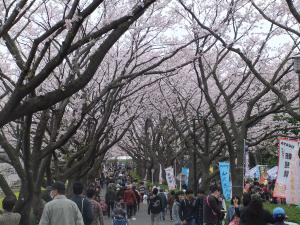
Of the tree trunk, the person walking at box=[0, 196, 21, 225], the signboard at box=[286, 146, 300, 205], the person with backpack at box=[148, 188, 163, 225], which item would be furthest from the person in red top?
the person walking at box=[0, 196, 21, 225]

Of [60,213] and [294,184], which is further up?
[294,184]

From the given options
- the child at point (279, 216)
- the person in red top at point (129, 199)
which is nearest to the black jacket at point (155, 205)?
the person in red top at point (129, 199)

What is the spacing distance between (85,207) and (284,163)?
4.58 metres

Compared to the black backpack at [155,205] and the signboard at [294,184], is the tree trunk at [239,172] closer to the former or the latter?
the black backpack at [155,205]

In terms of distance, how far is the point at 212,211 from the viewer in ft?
33.3

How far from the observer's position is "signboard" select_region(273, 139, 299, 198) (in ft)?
33.3

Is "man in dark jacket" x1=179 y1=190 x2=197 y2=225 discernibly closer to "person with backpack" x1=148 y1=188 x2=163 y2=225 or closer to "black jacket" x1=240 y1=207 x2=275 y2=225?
"person with backpack" x1=148 y1=188 x2=163 y2=225

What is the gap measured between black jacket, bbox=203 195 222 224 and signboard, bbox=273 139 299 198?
4.01 feet

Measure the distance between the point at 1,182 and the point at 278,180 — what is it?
590cm

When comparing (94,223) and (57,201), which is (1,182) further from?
(57,201)

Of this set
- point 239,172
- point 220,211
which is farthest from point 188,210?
point 239,172

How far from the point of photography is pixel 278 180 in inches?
403

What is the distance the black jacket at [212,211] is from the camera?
10.1 m

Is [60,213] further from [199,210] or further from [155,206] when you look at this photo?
[155,206]
